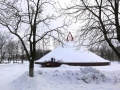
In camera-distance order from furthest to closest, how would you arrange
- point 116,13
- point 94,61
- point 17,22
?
point 94,61 < point 17,22 < point 116,13

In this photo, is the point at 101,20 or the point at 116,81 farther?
the point at 116,81

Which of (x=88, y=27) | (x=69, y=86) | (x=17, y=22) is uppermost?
(x=17, y=22)

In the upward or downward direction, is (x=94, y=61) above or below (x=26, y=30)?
below

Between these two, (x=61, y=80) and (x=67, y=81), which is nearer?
(x=67, y=81)

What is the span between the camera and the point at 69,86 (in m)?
11.7

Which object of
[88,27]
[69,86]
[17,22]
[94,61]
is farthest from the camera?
[94,61]

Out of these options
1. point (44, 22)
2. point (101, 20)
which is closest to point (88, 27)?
point (101, 20)

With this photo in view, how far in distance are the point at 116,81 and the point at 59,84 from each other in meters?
3.94

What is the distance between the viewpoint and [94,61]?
26.5 m

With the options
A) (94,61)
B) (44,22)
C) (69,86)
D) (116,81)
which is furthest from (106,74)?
(94,61)

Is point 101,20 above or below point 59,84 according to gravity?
above

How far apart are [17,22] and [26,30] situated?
3.54 ft

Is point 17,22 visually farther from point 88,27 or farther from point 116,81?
point 116,81

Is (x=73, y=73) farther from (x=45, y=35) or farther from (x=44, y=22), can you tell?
(x=44, y=22)
